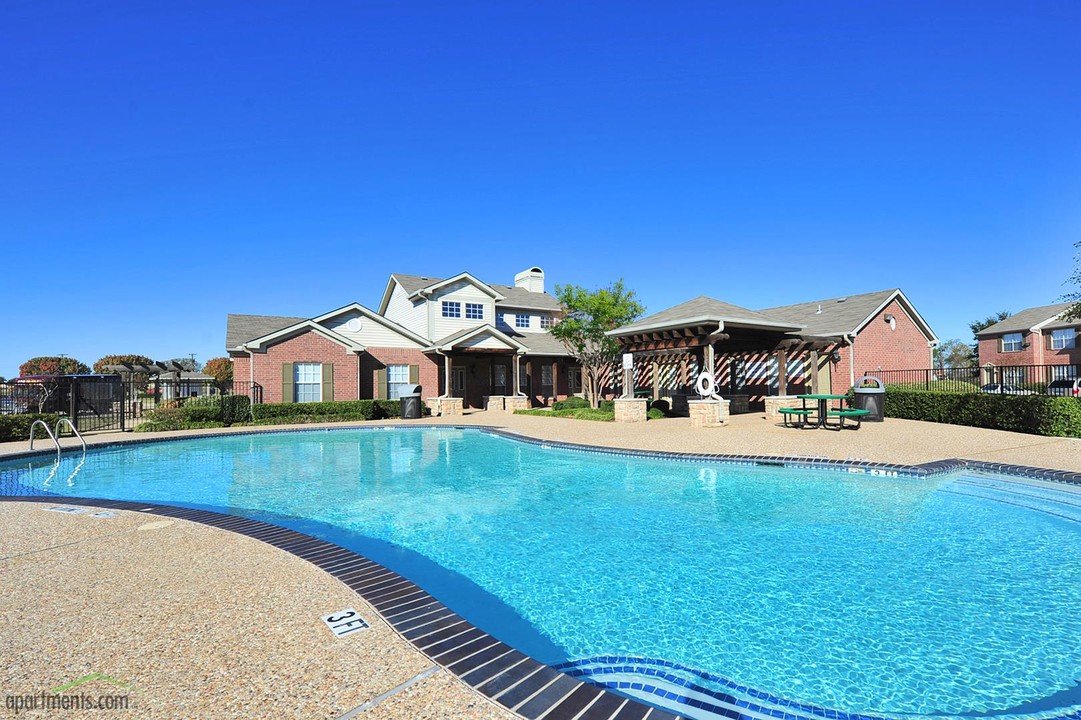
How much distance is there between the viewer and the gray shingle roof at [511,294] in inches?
1161

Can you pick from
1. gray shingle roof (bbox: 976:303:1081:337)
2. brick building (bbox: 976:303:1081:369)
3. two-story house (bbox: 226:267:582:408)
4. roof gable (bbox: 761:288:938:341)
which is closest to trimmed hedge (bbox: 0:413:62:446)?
two-story house (bbox: 226:267:582:408)

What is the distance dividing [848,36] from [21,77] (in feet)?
70.2

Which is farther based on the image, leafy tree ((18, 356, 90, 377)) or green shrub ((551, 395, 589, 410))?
leafy tree ((18, 356, 90, 377))

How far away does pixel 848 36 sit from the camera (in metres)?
13.8

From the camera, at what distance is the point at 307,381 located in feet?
77.9

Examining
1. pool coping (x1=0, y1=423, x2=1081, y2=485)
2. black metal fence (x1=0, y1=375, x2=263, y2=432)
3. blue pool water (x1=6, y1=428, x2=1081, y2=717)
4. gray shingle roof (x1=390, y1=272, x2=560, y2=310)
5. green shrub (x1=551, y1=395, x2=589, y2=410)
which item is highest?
gray shingle roof (x1=390, y1=272, x2=560, y2=310)

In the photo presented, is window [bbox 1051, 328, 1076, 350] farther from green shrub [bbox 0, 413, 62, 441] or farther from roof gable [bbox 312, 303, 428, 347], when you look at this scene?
green shrub [bbox 0, 413, 62, 441]

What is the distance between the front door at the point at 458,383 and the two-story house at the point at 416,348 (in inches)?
2.2

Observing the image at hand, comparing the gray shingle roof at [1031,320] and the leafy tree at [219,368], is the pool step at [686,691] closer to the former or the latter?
the gray shingle roof at [1031,320]

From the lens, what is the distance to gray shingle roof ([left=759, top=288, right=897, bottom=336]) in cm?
2366

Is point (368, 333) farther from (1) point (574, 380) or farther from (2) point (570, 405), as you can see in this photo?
(1) point (574, 380)

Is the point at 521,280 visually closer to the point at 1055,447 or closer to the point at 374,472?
the point at 374,472

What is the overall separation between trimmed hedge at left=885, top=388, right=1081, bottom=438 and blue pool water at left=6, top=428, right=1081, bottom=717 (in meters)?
5.99

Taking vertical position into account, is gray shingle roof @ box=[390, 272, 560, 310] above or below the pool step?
above
